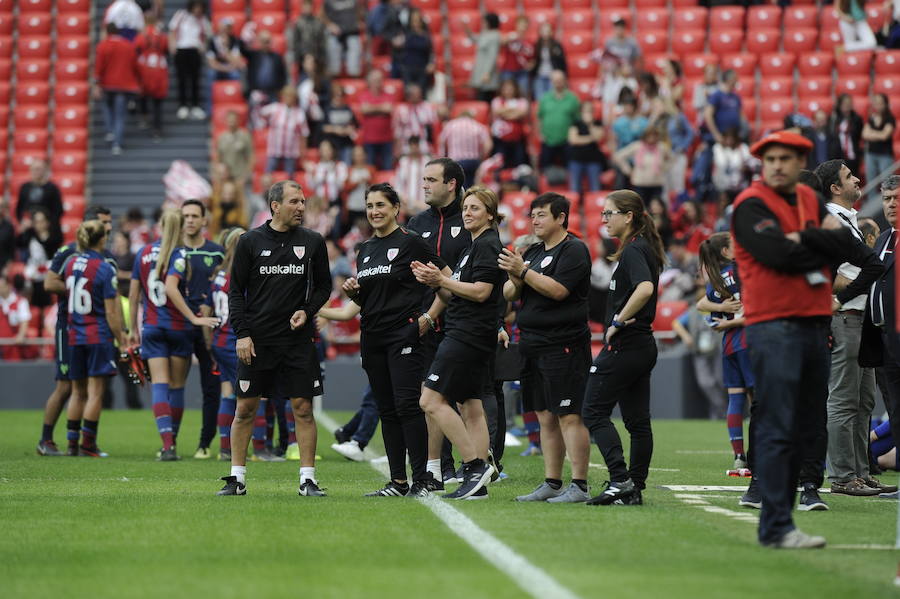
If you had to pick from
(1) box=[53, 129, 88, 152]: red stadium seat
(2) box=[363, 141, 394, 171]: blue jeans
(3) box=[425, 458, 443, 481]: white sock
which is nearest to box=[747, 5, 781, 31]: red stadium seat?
(2) box=[363, 141, 394, 171]: blue jeans

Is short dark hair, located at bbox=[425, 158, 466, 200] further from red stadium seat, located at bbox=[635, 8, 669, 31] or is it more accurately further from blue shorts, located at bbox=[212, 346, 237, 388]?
red stadium seat, located at bbox=[635, 8, 669, 31]

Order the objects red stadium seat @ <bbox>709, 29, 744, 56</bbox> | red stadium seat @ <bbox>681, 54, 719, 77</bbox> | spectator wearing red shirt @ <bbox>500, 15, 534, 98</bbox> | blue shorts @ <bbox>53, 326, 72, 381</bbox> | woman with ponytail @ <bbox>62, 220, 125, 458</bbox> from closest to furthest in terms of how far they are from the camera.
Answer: woman with ponytail @ <bbox>62, 220, 125, 458</bbox>, blue shorts @ <bbox>53, 326, 72, 381</bbox>, spectator wearing red shirt @ <bbox>500, 15, 534, 98</bbox>, red stadium seat @ <bbox>681, 54, 719, 77</bbox>, red stadium seat @ <bbox>709, 29, 744, 56</bbox>

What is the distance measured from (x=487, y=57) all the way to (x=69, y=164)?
727cm

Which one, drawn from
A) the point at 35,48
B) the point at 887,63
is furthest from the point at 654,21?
the point at 35,48

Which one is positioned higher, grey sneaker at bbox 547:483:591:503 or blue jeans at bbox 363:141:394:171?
blue jeans at bbox 363:141:394:171

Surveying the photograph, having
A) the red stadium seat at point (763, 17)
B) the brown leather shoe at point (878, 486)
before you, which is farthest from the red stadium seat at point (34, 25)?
the brown leather shoe at point (878, 486)

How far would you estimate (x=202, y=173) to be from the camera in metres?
25.4

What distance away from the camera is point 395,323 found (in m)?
9.57

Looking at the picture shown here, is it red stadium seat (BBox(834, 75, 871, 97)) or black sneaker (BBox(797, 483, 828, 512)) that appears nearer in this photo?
black sneaker (BBox(797, 483, 828, 512))

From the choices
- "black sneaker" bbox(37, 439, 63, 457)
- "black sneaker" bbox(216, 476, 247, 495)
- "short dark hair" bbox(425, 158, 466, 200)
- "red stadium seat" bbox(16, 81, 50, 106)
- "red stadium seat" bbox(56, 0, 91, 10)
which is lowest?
"black sneaker" bbox(37, 439, 63, 457)

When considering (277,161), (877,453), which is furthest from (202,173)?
(877,453)

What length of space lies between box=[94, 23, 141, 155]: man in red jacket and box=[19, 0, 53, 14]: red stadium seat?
3.47 m

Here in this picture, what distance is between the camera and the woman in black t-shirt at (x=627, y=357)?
9008 millimetres

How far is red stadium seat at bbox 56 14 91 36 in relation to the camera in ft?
90.8
